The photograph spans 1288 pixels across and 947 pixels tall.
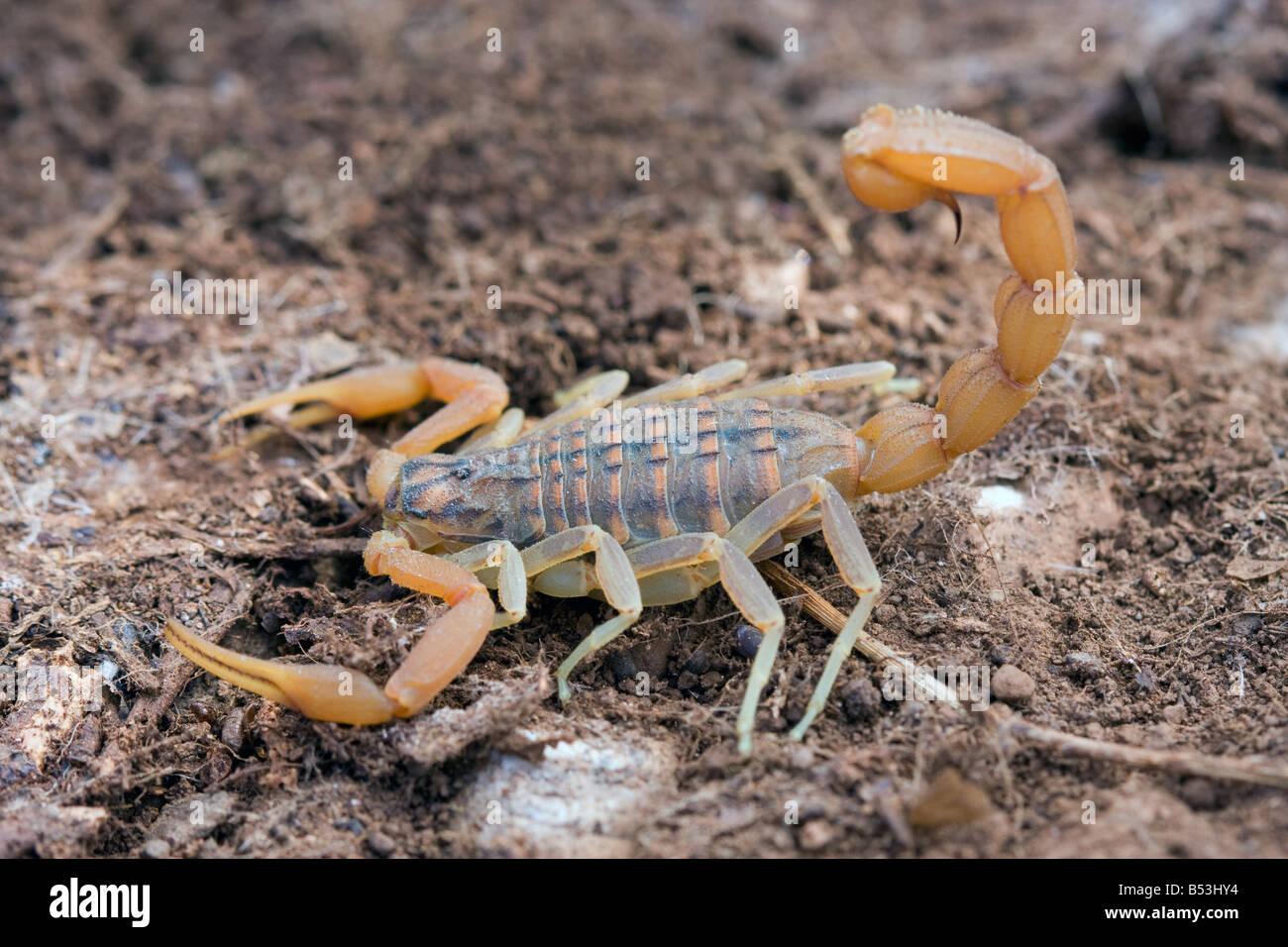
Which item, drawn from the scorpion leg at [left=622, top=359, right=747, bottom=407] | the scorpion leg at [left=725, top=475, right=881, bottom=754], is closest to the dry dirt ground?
the scorpion leg at [left=725, top=475, right=881, bottom=754]

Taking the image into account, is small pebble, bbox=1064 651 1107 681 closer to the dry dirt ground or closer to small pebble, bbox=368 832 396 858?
the dry dirt ground

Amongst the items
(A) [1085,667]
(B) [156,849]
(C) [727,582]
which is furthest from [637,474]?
(B) [156,849]

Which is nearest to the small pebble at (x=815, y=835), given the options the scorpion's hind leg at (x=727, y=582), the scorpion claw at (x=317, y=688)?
the scorpion's hind leg at (x=727, y=582)

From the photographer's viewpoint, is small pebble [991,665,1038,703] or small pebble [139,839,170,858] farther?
small pebble [991,665,1038,703]

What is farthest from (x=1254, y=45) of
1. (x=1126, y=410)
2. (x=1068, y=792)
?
(x=1068, y=792)

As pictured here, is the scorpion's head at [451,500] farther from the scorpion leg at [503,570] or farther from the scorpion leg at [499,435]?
the scorpion leg at [499,435]

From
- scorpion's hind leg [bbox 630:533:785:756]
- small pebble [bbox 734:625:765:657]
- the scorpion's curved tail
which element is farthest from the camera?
small pebble [bbox 734:625:765:657]
